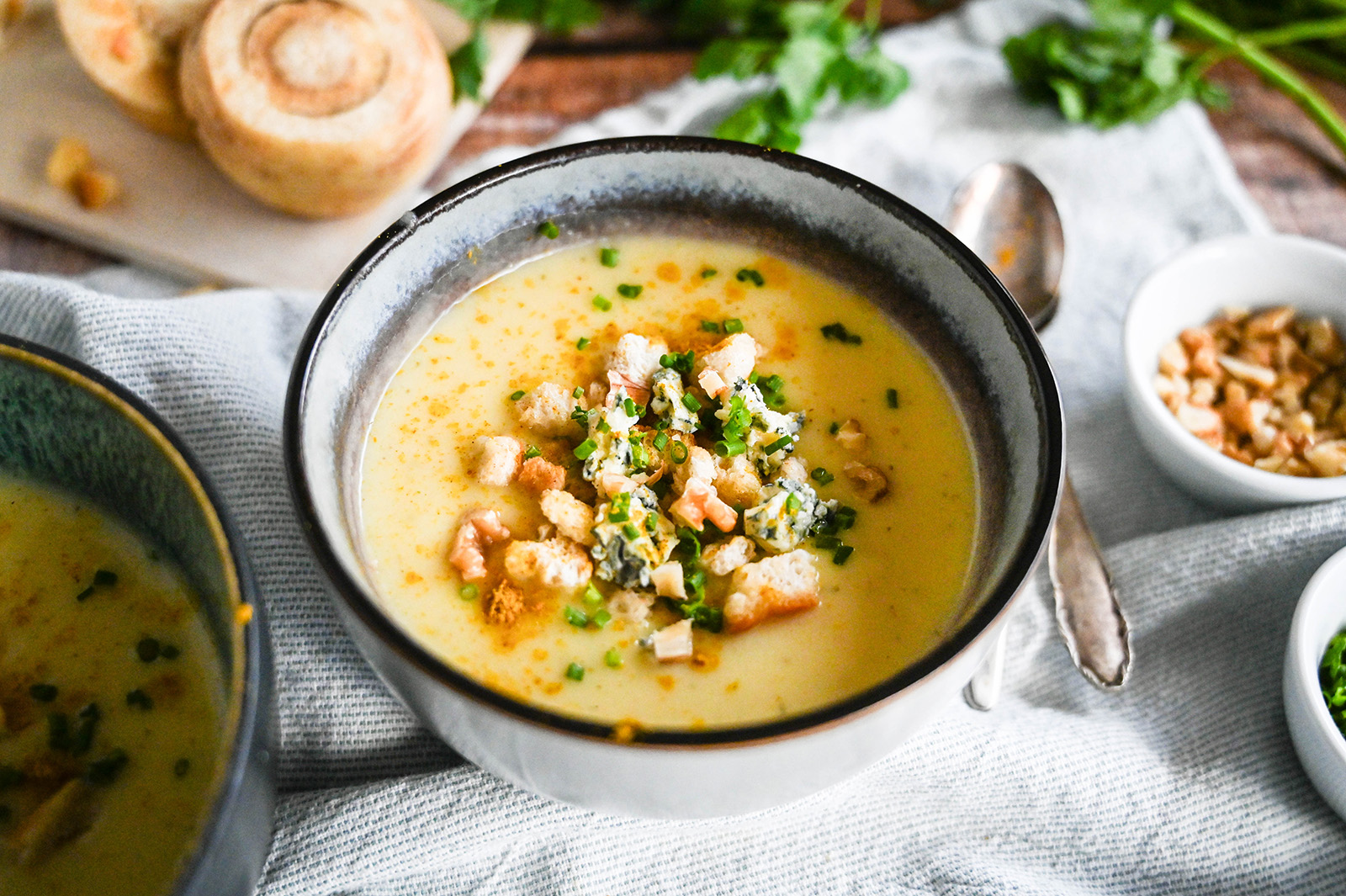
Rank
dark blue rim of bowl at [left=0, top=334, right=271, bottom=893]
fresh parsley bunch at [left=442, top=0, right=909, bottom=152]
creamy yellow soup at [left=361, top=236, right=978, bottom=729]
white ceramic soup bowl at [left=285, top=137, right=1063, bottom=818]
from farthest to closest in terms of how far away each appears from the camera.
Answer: fresh parsley bunch at [left=442, top=0, right=909, bottom=152] < creamy yellow soup at [left=361, top=236, right=978, bottom=729] < white ceramic soup bowl at [left=285, top=137, right=1063, bottom=818] < dark blue rim of bowl at [left=0, top=334, right=271, bottom=893]

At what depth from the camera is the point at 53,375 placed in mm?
1700

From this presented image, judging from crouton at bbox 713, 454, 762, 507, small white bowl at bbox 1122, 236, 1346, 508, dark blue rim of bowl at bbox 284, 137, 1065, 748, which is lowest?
small white bowl at bbox 1122, 236, 1346, 508

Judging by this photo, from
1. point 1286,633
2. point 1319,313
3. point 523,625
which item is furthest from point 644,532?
point 1319,313

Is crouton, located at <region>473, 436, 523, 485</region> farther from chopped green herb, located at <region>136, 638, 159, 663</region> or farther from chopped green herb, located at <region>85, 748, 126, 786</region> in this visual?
chopped green herb, located at <region>85, 748, 126, 786</region>

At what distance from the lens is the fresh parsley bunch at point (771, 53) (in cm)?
296

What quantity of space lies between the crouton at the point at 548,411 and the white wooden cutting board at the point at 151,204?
3.35 feet

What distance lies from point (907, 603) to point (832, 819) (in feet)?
1.40

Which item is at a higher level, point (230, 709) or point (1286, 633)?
point (230, 709)

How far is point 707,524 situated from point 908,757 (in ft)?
1.92

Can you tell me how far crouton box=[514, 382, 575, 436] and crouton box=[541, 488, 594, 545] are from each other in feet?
0.64

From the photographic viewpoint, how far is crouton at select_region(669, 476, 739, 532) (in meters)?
1.82

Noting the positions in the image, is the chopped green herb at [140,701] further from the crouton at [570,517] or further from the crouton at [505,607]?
the crouton at [570,517]

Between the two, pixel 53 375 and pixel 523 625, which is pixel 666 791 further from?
pixel 53 375

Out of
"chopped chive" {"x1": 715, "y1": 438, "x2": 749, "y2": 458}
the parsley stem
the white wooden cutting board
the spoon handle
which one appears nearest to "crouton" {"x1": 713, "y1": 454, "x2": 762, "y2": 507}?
"chopped chive" {"x1": 715, "y1": 438, "x2": 749, "y2": 458}
